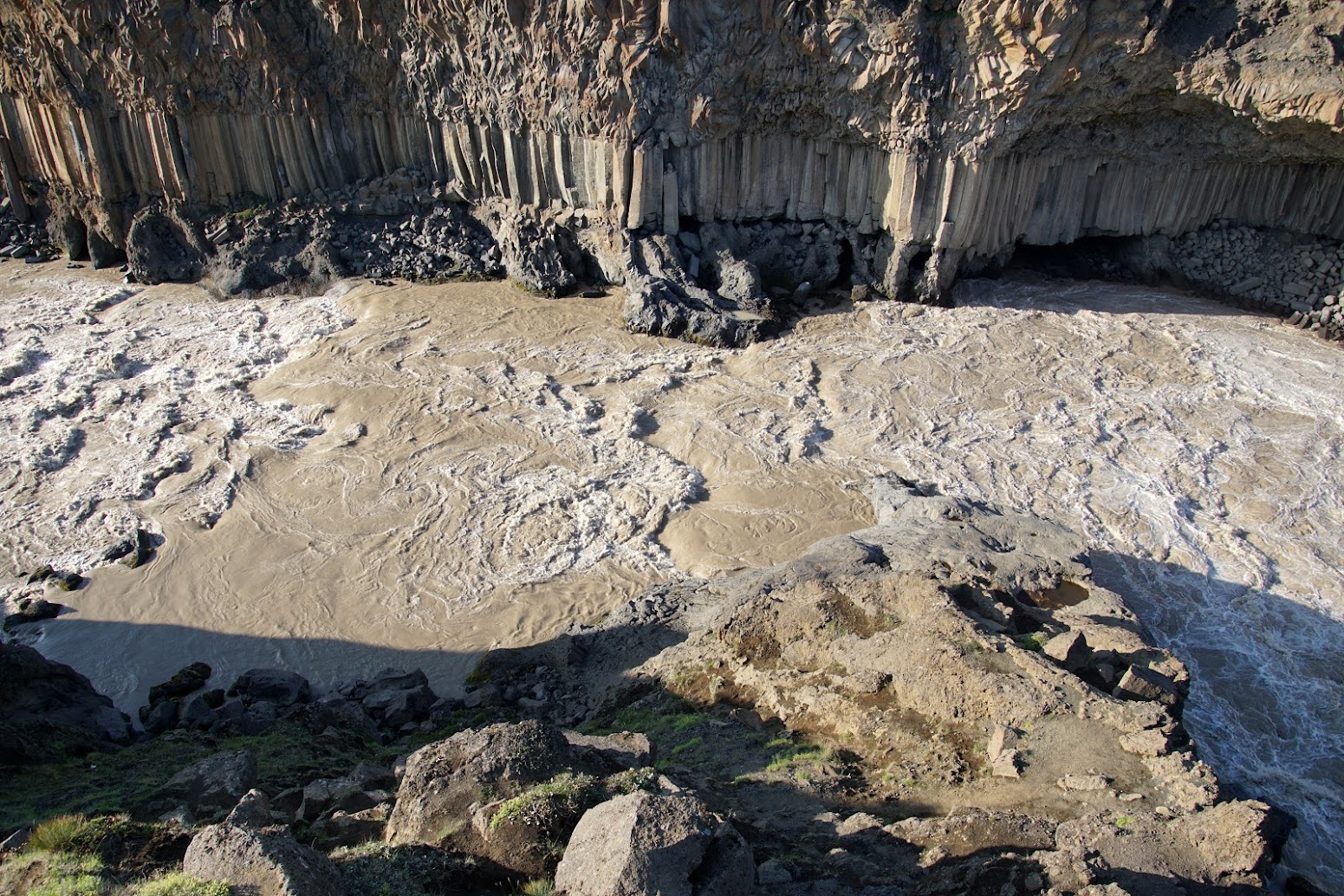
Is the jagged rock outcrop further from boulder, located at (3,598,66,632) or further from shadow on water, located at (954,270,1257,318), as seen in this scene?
shadow on water, located at (954,270,1257,318)

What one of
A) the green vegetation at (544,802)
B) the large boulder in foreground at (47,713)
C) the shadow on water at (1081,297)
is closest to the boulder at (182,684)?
the large boulder in foreground at (47,713)

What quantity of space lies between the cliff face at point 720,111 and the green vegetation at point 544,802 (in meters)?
17.6

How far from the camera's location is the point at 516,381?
19.7m

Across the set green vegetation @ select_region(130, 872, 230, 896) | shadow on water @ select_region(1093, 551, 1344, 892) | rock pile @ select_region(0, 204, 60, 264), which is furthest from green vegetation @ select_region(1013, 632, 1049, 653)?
rock pile @ select_region(0, 204, 60, 264)

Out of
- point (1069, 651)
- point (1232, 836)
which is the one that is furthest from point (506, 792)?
point (1069, 651)

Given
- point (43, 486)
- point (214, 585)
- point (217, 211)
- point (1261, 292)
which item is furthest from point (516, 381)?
point (1261, 292)

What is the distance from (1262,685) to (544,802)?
431 inches

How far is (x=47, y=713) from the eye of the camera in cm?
1108

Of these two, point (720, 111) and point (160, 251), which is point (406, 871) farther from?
point (160, 251)

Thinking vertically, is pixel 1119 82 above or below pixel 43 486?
above

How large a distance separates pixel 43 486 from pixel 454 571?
863 cm

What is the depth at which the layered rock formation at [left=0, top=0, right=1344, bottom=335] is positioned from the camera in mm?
20000

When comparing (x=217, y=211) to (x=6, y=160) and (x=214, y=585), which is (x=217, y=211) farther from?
(x=214, y=585)

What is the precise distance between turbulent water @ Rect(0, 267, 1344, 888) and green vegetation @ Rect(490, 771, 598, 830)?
20.9 feet
